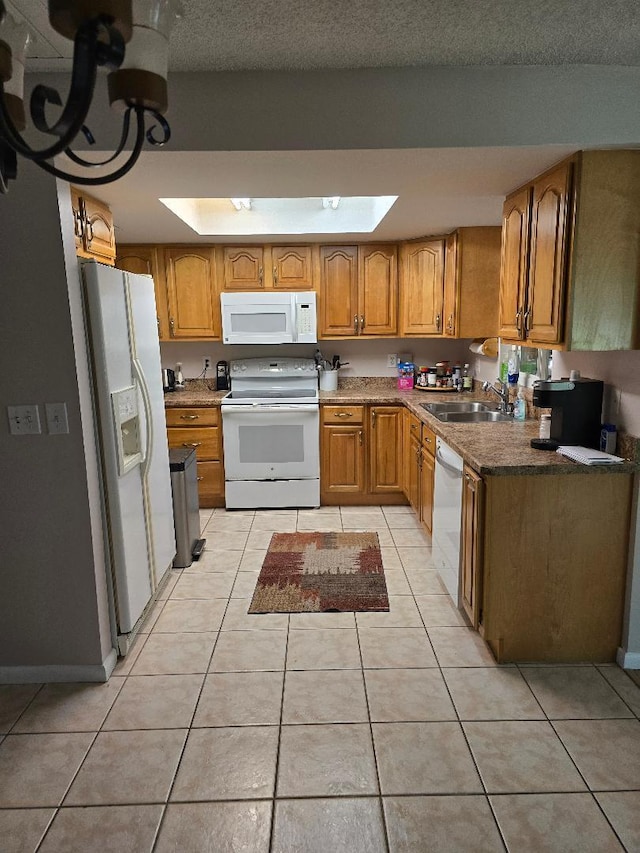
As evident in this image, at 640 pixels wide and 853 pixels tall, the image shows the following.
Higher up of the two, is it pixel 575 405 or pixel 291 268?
pixel 291 268

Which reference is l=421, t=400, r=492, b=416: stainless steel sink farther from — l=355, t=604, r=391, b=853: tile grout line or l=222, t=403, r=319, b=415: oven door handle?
l=355, t=604, r=391, b=853: tile grout line

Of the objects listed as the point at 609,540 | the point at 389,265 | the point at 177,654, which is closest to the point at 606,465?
the point at 609,540

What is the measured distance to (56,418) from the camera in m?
2.11

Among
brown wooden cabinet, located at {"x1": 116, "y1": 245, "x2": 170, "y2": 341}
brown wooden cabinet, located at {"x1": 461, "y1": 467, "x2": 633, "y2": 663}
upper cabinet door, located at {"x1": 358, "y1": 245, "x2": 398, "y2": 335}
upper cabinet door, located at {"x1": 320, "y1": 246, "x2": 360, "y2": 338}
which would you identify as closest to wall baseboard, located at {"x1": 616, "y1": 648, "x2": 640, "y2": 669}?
brown wooden cabinet, located at {"x1": 461, "y1": 467, "x2": 633, "y2": 663}

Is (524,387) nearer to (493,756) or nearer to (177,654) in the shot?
(493,756)

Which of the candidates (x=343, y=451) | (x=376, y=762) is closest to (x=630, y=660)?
(x=376, y=762)

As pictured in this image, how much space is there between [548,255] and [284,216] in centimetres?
237

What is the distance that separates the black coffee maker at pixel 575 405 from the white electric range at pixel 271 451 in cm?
202

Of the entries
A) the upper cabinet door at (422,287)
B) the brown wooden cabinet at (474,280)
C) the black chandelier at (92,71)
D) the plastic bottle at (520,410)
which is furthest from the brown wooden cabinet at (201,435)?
the black chandelier at (92,71)

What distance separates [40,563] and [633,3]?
2.82 metres

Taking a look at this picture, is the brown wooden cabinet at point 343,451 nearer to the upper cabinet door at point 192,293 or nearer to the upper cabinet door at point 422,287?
the upper cabinet door at point 422,287

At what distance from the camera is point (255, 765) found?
5.93 ft

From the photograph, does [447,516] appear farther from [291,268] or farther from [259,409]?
[291,268]

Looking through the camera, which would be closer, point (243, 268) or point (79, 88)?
point (79, 88)
